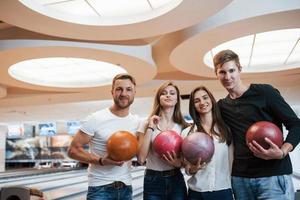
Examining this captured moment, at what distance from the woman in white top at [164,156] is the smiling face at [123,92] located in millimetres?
154

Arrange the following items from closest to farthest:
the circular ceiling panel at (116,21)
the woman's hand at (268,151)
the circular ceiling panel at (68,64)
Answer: the woman's hand at (268,151), the circular ceiling panel at (116,21), the circular ceiling panel at (68,64)

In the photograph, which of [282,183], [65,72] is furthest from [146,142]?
[65,72]

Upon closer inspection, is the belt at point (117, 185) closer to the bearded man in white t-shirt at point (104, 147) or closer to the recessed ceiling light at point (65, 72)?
the bearded man in white t-shirt at point (104, 147)

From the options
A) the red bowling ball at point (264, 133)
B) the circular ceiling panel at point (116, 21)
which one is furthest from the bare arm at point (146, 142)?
the circular ceiling panel at point (116, 21)

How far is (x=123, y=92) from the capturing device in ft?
5.64

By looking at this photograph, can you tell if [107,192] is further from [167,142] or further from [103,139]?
[167,142]

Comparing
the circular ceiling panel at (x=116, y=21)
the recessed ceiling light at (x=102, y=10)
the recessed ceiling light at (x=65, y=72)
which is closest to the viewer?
the circular ceiling panel at (x=116, y=21)

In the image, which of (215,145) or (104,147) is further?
(104,147)

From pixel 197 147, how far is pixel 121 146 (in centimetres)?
37

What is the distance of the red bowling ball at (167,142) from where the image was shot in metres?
1.60

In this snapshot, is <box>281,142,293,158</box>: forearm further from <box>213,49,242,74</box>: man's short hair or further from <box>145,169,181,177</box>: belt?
<box>145,169,181,177</box>: belt

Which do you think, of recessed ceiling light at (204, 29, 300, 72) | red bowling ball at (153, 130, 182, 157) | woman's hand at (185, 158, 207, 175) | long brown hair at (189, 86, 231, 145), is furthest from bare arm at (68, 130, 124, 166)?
recessed ceiling light at (204, 29, 300, 72)

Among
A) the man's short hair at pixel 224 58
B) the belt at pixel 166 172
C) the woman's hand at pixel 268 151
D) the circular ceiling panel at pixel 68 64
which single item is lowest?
the belt at pixel 166 172

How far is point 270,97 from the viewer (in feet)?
4.91
